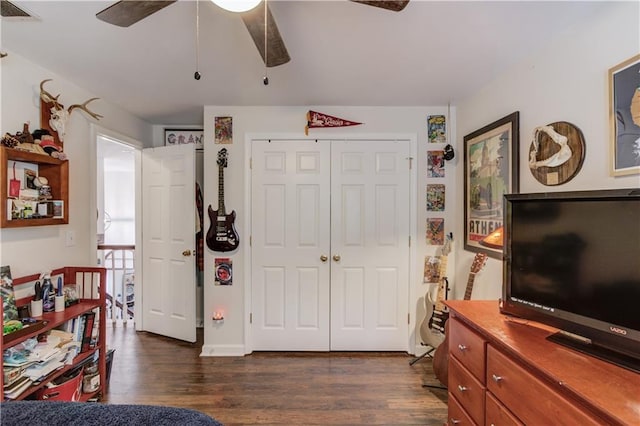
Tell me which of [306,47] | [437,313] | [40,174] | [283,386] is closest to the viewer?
[306,47]

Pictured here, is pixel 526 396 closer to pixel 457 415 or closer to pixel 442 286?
pixel 457 415

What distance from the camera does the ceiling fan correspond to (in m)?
1.04

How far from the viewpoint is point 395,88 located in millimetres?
2246

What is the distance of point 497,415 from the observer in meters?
1.18

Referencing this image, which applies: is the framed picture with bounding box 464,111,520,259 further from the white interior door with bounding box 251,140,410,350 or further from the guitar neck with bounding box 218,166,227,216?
the guitar neck with bounding box 218,166,227,216

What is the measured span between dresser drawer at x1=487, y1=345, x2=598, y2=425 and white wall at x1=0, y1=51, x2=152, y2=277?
8.73 feet

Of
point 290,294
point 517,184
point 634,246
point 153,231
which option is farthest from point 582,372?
point 153,231

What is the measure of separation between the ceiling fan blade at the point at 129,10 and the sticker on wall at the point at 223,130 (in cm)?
150

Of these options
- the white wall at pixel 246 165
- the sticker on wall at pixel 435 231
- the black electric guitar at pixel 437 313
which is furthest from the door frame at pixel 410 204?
the black electric guitar at pixel 437 313

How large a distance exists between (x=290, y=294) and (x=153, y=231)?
163cm

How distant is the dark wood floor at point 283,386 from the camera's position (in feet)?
6.23

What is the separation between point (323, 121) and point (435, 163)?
1117 mm

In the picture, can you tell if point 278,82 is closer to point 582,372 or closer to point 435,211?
point 435,211

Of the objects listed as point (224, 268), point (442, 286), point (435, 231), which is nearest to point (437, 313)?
point (442, 286)
